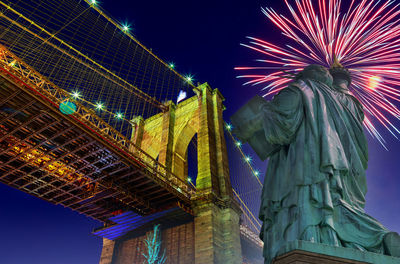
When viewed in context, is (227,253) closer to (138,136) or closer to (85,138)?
(85,138)

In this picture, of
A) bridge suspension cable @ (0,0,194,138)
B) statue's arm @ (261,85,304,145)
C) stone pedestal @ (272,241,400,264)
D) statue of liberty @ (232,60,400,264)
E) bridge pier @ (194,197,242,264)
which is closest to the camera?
stone pedestal @ (272,241,400,264)

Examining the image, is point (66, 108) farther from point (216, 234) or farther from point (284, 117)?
point (284, 117)

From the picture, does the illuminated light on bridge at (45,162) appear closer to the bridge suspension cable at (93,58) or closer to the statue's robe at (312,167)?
the bridge suspension cable at (93,58)

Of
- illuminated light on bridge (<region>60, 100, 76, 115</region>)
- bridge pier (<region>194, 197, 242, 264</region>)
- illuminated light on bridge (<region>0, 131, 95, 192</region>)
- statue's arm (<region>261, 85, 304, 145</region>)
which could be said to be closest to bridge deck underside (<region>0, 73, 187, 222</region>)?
illuminated light on bridge (<region>0, 131, 95, 192</region>)

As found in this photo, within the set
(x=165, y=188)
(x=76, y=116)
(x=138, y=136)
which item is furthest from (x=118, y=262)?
(x=138, y=136)

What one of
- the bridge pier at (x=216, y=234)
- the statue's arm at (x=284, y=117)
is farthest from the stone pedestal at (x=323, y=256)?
the bridge pier at (x=216, y=234)

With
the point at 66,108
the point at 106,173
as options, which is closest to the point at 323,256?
the point at 66,108

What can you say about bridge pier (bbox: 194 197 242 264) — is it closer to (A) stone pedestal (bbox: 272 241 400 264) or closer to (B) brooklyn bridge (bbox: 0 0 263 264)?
(B) brooklyn bridge (bbox: 0 0 263 264)
